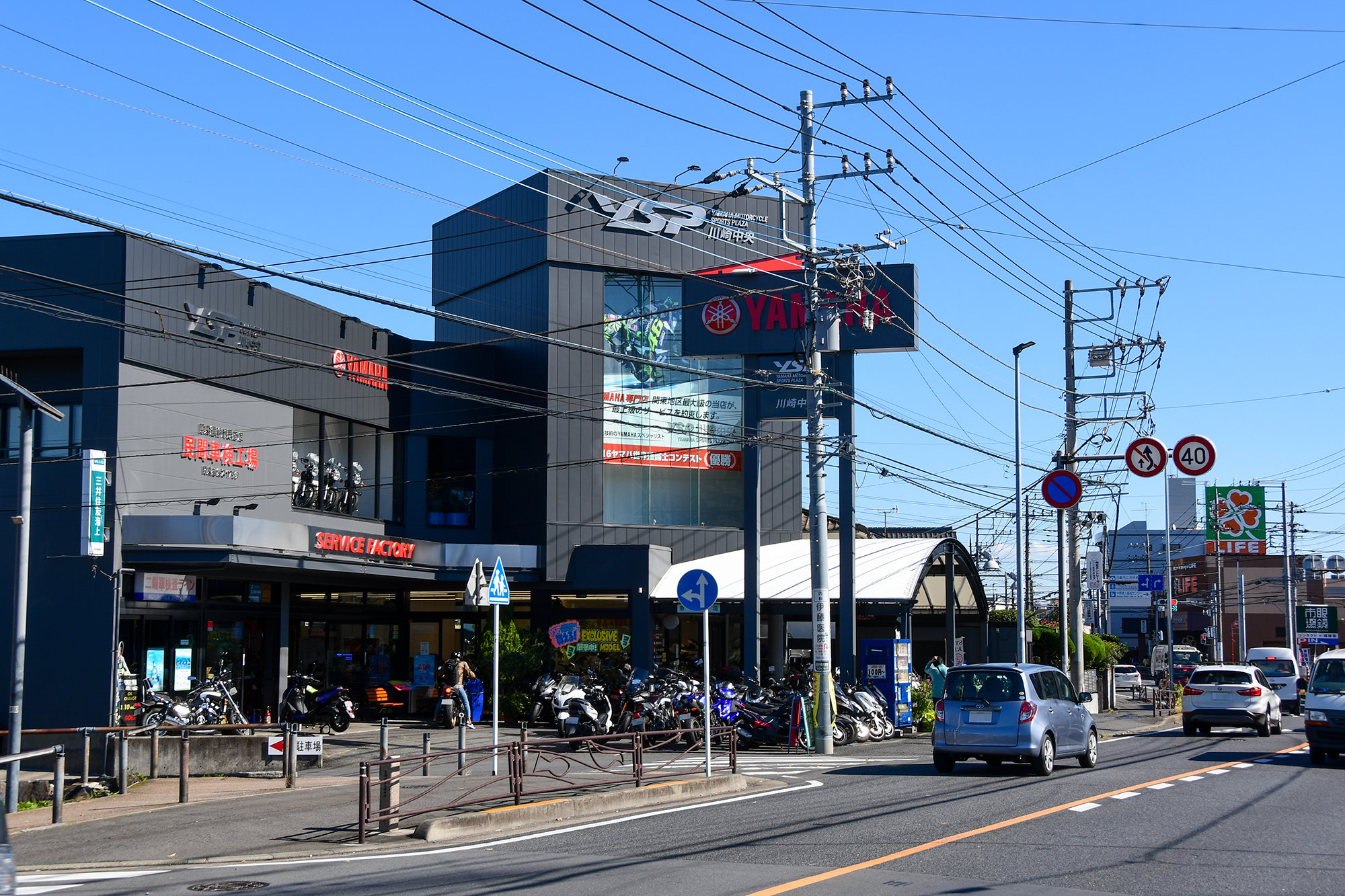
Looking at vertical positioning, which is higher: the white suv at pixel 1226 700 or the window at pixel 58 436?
the window at pixel 58 436

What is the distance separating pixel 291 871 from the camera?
11.1 metres

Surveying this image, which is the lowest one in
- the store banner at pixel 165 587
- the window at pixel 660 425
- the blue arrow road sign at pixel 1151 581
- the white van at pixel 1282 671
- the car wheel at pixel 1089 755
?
the white van at pixel 1282 671

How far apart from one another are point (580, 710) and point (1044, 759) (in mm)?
11235

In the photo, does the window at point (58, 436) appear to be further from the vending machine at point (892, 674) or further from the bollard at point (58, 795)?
the vending machine at point (892, 674)

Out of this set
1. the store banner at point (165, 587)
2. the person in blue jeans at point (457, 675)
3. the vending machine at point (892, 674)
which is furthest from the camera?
the vending machine at point (892, 674)

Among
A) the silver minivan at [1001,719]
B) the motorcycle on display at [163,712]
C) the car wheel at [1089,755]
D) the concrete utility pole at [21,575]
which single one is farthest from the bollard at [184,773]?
the car wheel at [1089,755]

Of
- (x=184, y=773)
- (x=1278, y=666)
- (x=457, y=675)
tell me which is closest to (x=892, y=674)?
(x=457, y=675)

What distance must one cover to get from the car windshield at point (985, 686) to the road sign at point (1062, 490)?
13299 mm

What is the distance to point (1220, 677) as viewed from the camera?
28.1 metres

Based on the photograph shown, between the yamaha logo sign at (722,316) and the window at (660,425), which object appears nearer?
the yamaha logo sign at (722,316)

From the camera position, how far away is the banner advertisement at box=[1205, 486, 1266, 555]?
50.9 m

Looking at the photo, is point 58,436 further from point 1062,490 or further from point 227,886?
point 1062,490

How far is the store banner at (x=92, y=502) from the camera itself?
22.4 meters

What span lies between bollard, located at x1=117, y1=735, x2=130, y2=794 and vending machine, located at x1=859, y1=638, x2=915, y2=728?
16.3 m
